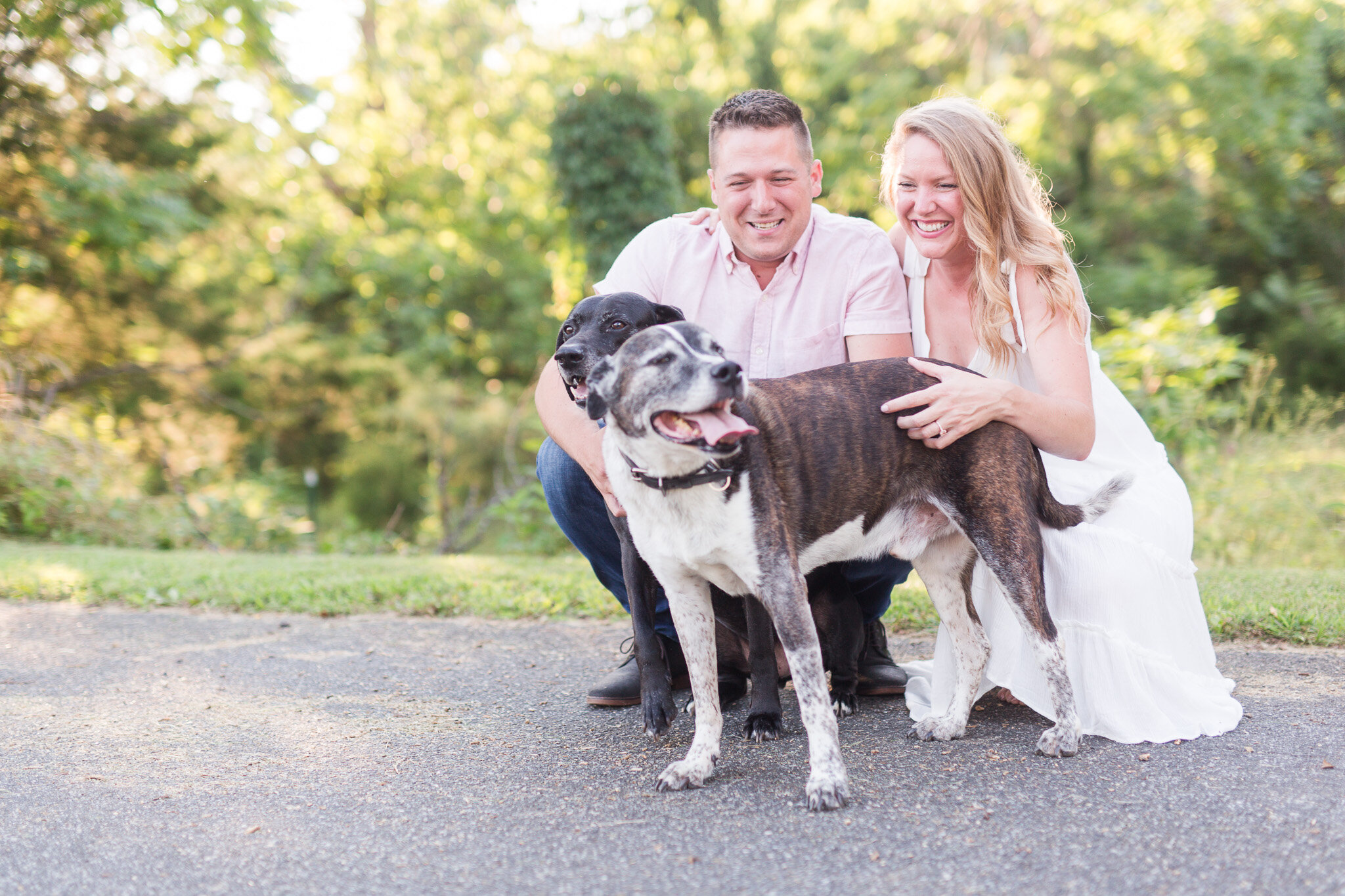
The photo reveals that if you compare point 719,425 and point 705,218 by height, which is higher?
point 705,218

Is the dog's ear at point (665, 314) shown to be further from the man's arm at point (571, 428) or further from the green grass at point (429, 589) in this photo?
Result: the green grass at point (429, 589)

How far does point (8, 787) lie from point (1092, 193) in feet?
60.7

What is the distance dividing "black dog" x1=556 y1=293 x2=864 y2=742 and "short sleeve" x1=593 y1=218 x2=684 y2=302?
429 millimetres

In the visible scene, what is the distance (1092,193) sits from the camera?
1752 centimetres

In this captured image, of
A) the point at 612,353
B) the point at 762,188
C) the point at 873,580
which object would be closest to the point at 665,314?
the point at 612,353

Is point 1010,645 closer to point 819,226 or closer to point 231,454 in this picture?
point 819,226

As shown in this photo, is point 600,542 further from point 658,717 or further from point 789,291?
point 789,291

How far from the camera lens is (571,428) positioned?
368cm

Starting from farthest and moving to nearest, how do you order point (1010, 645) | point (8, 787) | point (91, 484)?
point (91, 484), point (1010, 645), point (8, 787)

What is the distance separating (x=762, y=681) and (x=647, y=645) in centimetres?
42

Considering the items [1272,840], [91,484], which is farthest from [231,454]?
[1272,840]

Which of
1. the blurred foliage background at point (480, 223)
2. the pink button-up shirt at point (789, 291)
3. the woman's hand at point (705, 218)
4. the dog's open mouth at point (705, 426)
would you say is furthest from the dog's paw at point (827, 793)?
the blurred foliage background at point (480, 223)

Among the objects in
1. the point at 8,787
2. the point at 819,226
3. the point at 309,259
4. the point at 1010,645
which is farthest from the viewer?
the point at 309,259

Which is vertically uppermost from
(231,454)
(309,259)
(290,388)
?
(309,259)
